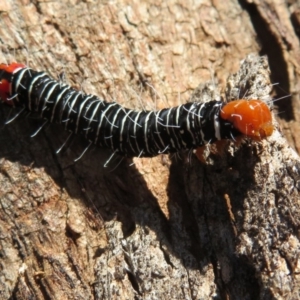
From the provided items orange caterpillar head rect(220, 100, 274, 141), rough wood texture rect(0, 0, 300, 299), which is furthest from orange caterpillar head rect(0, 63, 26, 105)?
orange caterpillar head rect(220, 100, 274, 141)

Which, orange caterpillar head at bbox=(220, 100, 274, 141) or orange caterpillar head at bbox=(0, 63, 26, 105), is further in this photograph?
orange caterpillar head at bbox=(0, 63, 26, 105)

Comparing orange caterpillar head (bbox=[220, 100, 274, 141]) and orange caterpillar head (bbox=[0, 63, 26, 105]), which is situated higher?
orange caterpillar head (bbox=[0, 63, 26, 105])

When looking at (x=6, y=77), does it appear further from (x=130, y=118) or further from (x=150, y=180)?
(x=150, y=180)

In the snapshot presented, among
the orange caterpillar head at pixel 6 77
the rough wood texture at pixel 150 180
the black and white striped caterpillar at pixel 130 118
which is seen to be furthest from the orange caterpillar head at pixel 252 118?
the orange caterpillar head at pixel 6 77

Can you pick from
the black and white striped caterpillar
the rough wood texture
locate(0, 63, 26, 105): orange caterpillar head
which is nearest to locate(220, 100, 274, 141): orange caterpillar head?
the black and white striped caterpillar

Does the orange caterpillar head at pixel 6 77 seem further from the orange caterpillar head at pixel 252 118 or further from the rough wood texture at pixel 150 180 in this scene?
the orange caterpillar head at pixel 252 118

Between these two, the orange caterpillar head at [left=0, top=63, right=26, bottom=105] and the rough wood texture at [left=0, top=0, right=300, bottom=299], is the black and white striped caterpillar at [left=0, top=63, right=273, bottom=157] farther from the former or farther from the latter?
the rough wood texture at [left=0, top=0, right=300, bottom=299]
